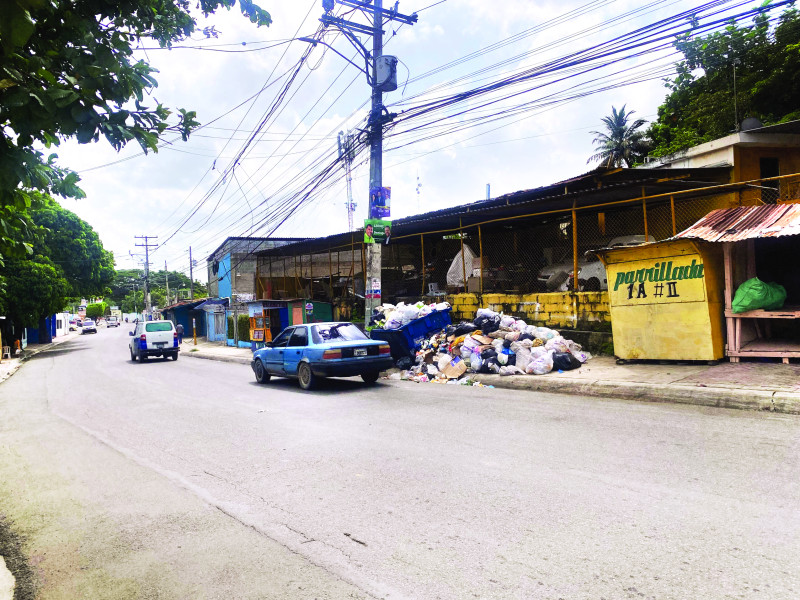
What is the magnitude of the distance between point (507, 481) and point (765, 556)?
1996 millimetres

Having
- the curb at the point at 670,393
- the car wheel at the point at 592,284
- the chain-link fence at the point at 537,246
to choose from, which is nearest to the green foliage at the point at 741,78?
the chain-link fence at the point at 537,246

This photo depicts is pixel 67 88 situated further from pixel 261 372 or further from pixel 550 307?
pixel 550 307

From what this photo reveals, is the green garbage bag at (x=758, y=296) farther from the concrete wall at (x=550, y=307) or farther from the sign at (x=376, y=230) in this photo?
the sign at (x=376, y=230)

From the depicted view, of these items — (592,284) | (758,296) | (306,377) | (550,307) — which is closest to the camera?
(758,296)

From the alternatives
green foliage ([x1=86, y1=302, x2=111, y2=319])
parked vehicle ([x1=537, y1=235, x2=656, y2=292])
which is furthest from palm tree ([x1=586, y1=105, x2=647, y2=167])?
green foliage ([x1=86, y1=302, x2=111, y2=319])

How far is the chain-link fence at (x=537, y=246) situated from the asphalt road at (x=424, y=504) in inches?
279

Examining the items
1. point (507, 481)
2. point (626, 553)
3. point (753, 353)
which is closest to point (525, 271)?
point (753, 353)

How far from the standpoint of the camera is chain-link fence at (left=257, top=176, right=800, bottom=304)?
43.7ft

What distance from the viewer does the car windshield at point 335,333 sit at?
11578mm

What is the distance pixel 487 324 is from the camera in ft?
43.8

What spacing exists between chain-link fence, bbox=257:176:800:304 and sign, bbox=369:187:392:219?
3076mm

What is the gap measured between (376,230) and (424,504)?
10460 mm

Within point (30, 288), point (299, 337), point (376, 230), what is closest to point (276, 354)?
point (299, 337)

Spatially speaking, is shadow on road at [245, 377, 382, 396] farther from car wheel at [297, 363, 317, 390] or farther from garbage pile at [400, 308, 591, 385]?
garbage pile at [400, 308, 591, 385]
